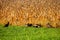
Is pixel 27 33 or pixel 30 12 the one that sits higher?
pixel 30 12

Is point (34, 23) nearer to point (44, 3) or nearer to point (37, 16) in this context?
point (37, 16)

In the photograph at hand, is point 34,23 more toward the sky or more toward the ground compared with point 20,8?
more toward the ground

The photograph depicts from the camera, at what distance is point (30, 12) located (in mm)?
21703

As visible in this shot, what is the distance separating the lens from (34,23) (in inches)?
826

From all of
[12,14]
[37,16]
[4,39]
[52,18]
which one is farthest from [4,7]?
[4,39]

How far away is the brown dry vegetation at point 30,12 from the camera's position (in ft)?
69.2

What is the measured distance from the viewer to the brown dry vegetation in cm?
2108

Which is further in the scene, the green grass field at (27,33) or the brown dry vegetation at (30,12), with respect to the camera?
the brown dry vegetation at (30,12)

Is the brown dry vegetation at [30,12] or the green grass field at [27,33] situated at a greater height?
the brown dry vegetation at [30,12]

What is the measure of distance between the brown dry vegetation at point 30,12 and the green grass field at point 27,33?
1720 mm

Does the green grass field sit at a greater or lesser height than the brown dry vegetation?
lesser

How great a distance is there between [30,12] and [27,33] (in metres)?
4.17

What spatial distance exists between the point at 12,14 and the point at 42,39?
6.50 metres

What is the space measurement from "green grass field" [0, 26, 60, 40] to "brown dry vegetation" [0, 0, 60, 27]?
1720mm
